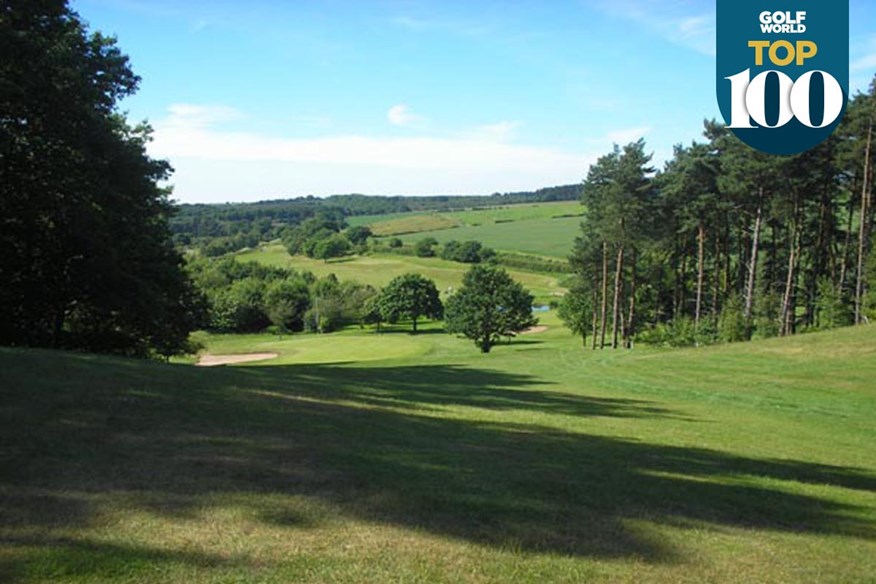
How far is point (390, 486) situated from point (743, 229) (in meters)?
51.7

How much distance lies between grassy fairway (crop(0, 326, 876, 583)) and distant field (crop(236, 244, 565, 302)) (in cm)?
9015

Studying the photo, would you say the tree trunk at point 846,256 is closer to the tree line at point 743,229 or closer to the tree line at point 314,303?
the tree line at point 743,229

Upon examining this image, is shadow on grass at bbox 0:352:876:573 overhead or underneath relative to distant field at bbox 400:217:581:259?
underneath

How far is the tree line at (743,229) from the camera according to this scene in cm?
4375

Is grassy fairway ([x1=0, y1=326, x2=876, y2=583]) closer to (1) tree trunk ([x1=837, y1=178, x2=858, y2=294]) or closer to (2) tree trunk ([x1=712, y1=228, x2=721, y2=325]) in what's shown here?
(1) tree trunk ([x1=837, y1=178, x2=858, y2=294])

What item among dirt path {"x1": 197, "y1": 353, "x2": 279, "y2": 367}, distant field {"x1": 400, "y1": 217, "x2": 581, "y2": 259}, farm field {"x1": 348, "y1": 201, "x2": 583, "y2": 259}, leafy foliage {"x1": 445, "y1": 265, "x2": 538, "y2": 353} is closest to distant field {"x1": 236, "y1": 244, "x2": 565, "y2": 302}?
distant field {"x1": 400, "y1": 217, "x2": 581, "y2": 259}

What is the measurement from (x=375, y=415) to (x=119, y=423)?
4870mm

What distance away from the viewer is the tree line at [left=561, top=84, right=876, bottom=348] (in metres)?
43.8

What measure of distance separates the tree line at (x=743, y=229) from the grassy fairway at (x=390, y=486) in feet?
102

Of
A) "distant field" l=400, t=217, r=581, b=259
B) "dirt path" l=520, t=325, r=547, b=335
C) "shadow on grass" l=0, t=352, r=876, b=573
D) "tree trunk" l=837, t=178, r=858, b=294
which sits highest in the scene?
"distant field" l=400, t=217, r=581, b=259

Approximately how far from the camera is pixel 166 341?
3281 cm

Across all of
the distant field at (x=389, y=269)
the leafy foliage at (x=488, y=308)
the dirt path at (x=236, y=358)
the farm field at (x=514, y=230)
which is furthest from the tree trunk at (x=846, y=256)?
the farm field at (x=514, y=230)

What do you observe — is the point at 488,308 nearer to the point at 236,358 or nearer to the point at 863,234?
the point at 236,358

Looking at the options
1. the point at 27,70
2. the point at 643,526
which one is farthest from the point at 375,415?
the point at 27,70
